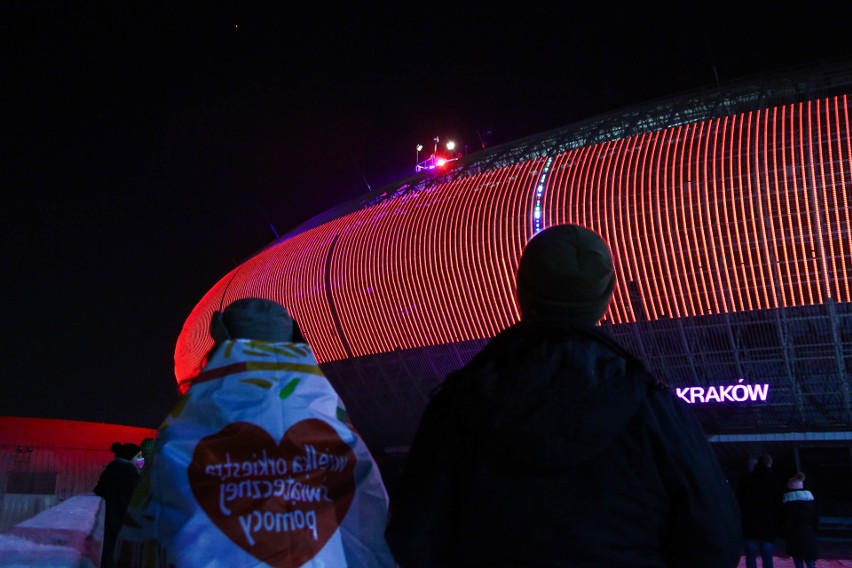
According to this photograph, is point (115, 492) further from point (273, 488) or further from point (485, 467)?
point (485, 467)

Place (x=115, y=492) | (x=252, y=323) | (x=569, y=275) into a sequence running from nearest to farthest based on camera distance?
(x=569, y=275), (x=252, y=323), (x=115, y=492)

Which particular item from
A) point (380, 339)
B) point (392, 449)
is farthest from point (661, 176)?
point (392, 449)

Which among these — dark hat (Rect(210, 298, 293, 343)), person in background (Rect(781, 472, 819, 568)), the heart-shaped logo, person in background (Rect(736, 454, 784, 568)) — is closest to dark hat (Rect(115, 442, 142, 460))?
dark hat (Rect(210, 298, 293, 343))

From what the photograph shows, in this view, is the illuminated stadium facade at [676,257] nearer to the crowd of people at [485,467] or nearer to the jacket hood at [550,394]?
the crowd of people at [485,467]

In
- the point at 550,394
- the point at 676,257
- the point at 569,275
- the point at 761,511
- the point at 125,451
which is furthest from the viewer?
the point at 676,257

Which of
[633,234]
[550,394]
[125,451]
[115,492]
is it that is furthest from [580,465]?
[633,234]

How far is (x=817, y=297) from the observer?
16094 millimetres

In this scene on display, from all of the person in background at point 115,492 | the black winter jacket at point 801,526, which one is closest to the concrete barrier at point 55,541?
the person in background at point 115,492

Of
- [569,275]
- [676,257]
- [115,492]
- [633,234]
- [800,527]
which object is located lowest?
[676,257]

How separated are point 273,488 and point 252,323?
593mm

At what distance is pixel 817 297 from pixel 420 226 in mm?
10615

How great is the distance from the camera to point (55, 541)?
2.11 m

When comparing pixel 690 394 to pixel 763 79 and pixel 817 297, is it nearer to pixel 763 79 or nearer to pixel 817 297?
pixel 817 297

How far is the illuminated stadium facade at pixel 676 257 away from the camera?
1652 cm
